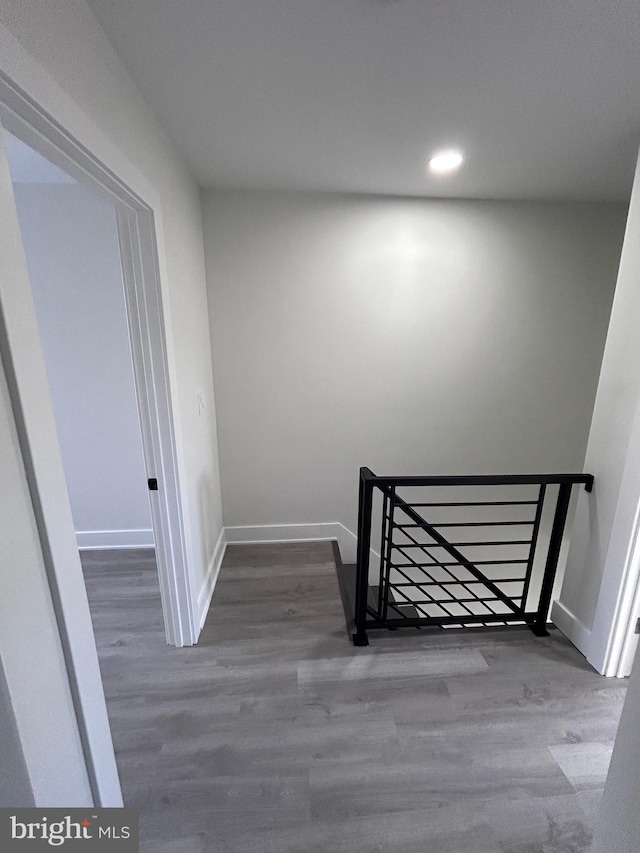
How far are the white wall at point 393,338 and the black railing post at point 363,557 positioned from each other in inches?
39.9

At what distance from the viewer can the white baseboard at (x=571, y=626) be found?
1.83 metres

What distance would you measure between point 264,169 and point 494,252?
1709 mm

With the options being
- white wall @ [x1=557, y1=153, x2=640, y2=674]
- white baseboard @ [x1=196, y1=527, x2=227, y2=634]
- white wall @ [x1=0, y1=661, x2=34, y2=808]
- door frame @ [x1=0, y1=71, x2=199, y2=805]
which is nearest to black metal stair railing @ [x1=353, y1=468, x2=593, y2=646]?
white wall @ [x1=557, y1=153, x2=640, y2=674]

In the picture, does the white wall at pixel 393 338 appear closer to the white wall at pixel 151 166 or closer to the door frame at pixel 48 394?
the white wall at pixel 151 166

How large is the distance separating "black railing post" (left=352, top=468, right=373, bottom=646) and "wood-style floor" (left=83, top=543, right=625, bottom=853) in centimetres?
8

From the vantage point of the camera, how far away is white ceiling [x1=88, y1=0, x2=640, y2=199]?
1.04 metres

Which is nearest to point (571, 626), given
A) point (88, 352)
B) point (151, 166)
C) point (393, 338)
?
point (393, 338)

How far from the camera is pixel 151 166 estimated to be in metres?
1.49

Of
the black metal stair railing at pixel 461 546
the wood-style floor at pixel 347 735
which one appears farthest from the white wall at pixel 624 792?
the black metal stair railing at pixel 461 546

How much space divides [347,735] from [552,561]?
1380 mm

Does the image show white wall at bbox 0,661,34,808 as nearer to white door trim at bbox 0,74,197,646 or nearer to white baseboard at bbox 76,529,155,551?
white door trim at bbox 0,74,197,646

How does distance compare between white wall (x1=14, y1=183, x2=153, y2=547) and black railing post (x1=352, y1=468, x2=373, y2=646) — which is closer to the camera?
black railing post (x1=352, y1=468, x2=373, y2=646)

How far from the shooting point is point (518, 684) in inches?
66.1

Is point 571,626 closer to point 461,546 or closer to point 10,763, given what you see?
point 461,546
